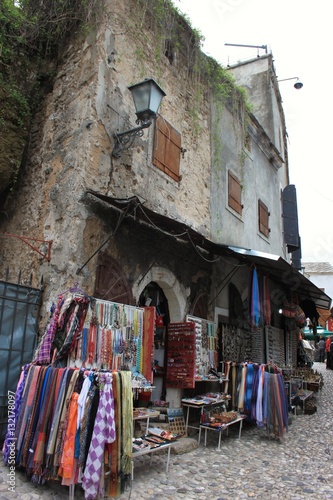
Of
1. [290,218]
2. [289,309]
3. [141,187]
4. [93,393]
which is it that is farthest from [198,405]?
[290,218]

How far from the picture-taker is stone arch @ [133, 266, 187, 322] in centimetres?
657

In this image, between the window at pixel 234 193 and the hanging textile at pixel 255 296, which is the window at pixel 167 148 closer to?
the window at pixel 234 193

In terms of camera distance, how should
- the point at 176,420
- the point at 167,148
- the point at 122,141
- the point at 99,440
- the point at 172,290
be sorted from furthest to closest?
the point at 167,148 < the point at 172,290 < the point at 176,420 < the point at 122,141 < the point at 99,440

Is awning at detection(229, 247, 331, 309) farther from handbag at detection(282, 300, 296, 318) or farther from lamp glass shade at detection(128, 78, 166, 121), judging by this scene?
lamp glass shade at detection(128, 78, 166, 121)

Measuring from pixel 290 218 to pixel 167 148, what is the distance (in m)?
8.16

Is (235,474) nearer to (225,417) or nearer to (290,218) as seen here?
(225,417)

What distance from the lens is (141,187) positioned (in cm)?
641

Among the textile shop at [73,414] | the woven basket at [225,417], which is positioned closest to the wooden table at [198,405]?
the woven basket at [225,417]

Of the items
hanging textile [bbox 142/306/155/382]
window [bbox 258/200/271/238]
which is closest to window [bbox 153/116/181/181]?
hanging textile [bbox 142/306/155/382]

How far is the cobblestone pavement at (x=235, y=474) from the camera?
404 centimetres

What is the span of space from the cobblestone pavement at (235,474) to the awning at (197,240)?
3171 mm

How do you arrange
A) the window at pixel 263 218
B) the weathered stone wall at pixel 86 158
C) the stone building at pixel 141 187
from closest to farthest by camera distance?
the weathered stone wall at pixel 86 158 → the stone building at pixel 141 187 → the window at pixel 263 218

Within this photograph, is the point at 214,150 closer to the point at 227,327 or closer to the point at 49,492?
the point at 227,327

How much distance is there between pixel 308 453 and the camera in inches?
240
